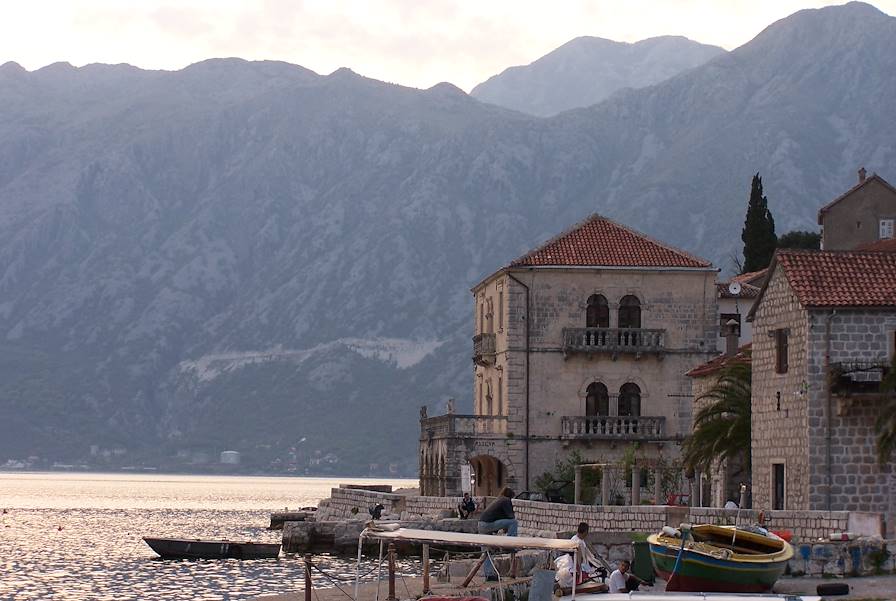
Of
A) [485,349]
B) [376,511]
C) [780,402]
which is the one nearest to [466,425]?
[485,349]

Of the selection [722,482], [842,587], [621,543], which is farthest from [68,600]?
[842,587]

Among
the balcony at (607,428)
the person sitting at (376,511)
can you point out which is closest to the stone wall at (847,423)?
the person sitting at (376,511)

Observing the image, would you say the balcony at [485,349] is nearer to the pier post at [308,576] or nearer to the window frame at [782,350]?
the window frame at [782,350]

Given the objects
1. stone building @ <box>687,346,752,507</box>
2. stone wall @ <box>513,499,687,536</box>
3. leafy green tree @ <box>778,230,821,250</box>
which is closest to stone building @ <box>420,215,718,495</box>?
stone building @ <box>687,346,752,507</box>

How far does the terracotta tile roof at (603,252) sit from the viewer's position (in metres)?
74.1

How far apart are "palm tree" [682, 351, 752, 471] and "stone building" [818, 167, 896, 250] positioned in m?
33.5

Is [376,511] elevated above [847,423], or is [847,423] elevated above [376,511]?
[847,423]

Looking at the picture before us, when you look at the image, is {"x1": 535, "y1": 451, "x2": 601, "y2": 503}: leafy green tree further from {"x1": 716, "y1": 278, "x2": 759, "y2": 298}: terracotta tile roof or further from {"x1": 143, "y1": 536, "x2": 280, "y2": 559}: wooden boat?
{"x1": 143, "y1": 536, "x2": 280, "y2": 559}: wooden boat

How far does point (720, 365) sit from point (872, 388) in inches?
553

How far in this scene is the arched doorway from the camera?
73688 millimetres

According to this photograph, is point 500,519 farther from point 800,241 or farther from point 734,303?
point 800,241

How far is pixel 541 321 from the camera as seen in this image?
2896 inches

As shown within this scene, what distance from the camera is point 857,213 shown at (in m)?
87.2

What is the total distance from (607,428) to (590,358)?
3.02 meters
